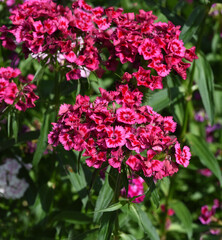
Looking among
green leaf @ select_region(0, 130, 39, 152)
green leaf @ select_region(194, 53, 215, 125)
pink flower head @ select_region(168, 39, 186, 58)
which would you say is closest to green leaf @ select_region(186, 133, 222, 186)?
green leaf @ select_region(194, 53, 215, 125)

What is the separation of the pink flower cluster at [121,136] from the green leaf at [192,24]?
35.3 inches

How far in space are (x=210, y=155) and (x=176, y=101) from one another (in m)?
0.49

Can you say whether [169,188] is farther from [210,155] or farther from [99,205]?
[99,205]

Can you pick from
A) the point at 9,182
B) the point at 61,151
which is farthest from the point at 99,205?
the point at 9,182

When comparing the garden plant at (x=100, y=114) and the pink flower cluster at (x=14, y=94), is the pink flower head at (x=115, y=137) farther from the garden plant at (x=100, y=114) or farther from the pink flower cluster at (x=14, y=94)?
the pink flower cluster at (x=14, y=94)

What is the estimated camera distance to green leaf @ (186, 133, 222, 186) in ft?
9.75

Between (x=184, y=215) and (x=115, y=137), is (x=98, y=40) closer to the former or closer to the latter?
(x=115, y=137)

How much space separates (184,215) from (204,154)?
56 centimetres

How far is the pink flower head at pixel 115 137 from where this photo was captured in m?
1.79

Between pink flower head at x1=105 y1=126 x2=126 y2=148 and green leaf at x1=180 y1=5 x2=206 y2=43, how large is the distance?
3.53 feet

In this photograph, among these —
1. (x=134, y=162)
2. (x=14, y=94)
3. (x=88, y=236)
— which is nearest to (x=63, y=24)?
(x=14, y=94)

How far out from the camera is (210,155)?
3012 mm

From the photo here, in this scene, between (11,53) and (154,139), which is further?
(11,53)

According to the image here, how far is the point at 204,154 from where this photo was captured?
3.03m
